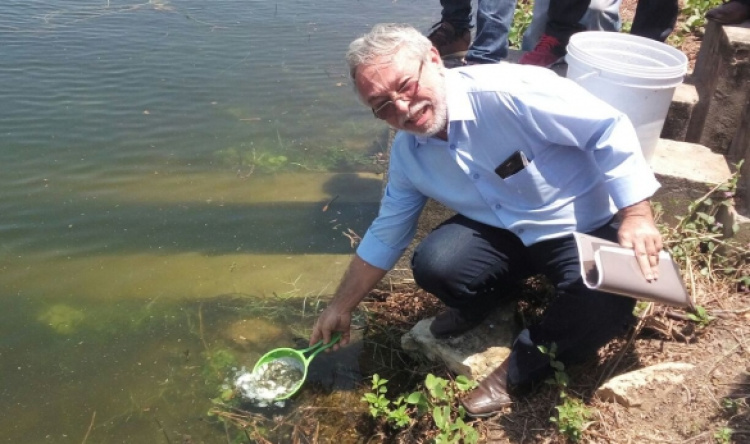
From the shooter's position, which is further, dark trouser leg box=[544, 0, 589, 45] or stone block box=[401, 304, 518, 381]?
dark trouser leg box=[544, 0, 589, 45]

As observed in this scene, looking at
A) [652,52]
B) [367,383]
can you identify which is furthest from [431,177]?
[652,52]

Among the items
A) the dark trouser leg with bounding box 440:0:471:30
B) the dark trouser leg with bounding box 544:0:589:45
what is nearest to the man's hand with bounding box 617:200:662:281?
the dark trouser leg with bounding box 544:0:589:45

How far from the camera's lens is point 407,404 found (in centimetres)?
274

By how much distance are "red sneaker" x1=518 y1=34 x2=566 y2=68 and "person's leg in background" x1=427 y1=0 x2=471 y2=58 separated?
1.76 feet

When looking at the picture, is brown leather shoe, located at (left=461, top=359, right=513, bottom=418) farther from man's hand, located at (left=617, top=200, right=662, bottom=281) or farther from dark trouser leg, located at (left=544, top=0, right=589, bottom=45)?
dark trouser leg, located at (left=544, top=0, right=589, bottom=45)

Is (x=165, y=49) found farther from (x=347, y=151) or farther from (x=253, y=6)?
(x=347, y=151)

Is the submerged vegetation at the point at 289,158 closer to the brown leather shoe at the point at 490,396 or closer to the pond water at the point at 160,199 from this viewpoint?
the pond water at the point at 160,199

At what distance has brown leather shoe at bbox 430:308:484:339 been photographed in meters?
2.83

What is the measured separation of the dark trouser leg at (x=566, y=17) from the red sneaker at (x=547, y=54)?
A: 0.17 feet

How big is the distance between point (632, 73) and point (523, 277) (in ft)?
3.11

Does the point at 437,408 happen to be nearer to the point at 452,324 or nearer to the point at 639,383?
the point at 452,324

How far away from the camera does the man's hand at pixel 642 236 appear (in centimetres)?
214

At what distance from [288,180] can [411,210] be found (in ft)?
7.68

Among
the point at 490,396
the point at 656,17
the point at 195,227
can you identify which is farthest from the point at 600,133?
the point at 195,227
